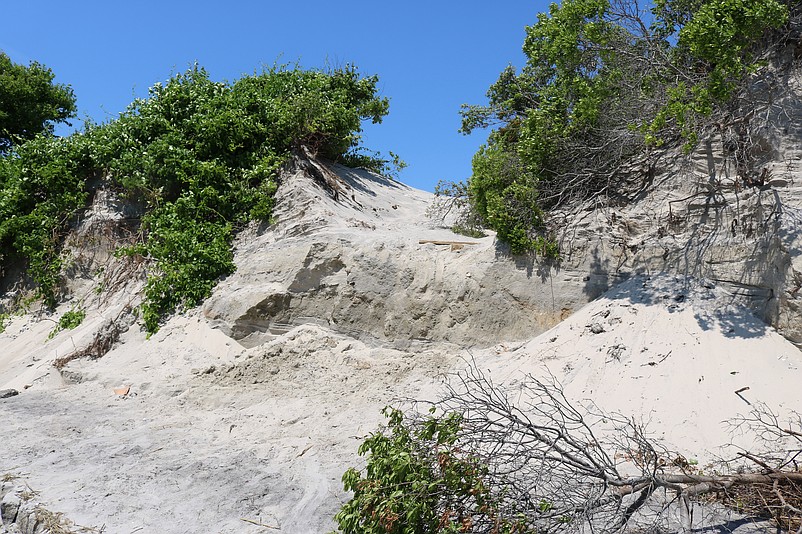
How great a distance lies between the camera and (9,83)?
62.7 ft

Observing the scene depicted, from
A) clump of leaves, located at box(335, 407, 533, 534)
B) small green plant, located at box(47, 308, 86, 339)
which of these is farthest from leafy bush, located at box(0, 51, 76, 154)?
clump of leaves, located at box(335, 407, 533, 534)

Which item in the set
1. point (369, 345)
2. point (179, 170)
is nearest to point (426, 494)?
point (369, 345)

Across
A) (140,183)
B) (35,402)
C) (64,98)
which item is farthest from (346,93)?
(64,98)

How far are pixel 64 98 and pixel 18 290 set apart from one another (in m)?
9.99

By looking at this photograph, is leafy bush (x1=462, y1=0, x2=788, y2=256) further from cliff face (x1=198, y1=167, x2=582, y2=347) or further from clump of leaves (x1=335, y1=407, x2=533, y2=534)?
clump of leaves (x1=335, y1=407, x2=533, y2=534)

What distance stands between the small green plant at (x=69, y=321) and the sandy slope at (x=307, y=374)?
0.51 ft

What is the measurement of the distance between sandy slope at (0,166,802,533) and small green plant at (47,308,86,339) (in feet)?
0.51

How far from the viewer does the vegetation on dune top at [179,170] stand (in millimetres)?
11227

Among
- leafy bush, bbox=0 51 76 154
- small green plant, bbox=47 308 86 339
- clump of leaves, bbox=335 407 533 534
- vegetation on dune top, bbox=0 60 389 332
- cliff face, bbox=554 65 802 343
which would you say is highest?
Result: leafy bush, bbox=0 51 76 154

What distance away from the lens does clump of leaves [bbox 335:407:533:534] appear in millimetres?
4414

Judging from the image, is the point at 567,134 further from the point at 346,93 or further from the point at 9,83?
the point at 9,83

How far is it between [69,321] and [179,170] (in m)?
3.01

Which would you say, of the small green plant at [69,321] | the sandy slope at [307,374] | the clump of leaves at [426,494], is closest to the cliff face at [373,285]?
the sandy slope at [307,374]

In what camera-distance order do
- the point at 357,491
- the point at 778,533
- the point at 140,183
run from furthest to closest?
the point at 140,183, the point at 357,491, the point at 778,533
